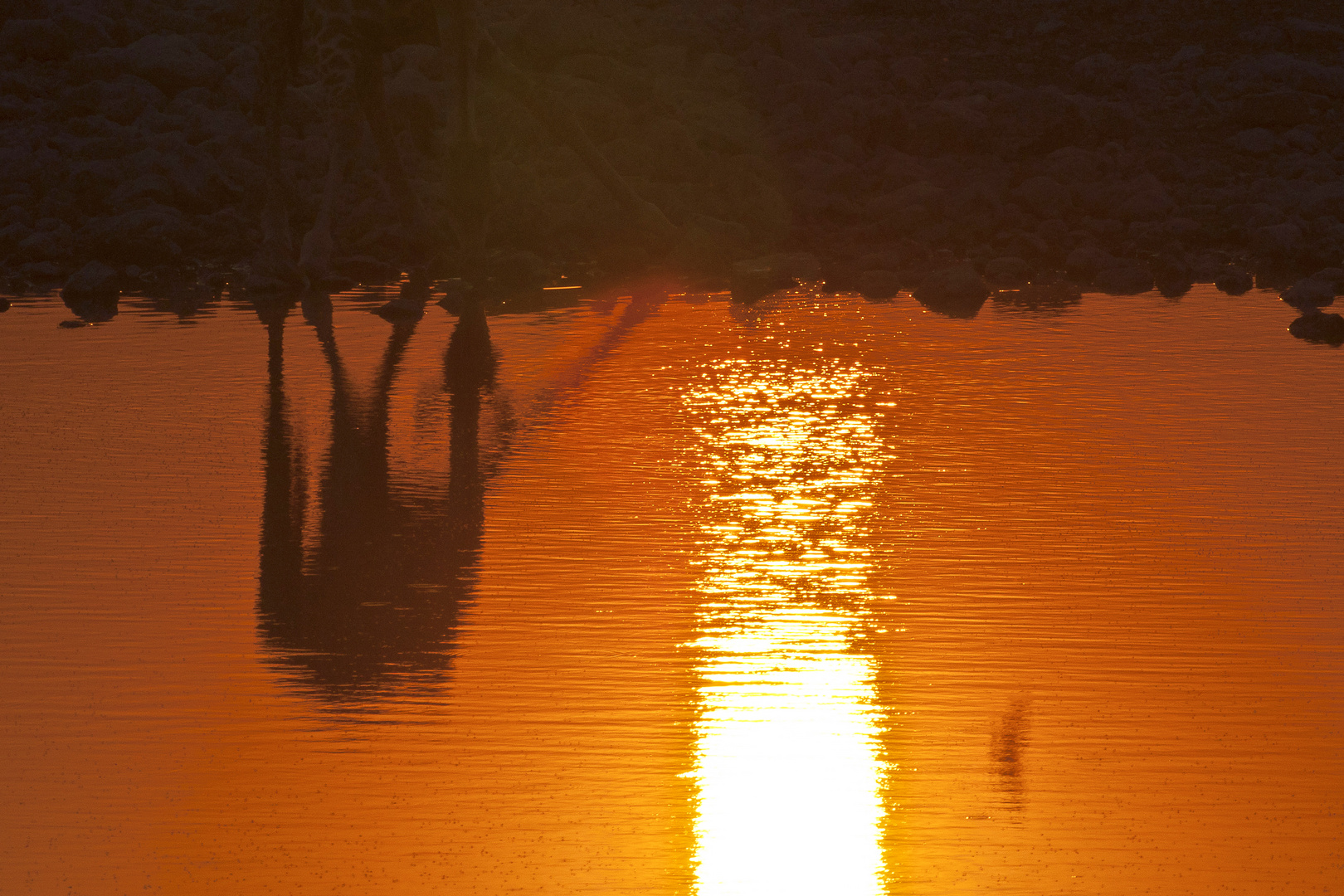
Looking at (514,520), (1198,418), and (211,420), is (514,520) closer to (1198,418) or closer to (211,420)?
(211,420)

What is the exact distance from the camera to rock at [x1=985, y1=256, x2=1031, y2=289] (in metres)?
14.6

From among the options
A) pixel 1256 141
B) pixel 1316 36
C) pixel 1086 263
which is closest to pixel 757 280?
pixel 1086 263

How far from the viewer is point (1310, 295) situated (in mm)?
12875

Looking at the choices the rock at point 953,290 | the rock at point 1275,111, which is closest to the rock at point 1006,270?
the rock at point 953,290

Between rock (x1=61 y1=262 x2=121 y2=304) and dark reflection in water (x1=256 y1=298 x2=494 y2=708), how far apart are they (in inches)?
203

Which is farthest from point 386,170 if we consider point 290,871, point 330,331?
point 290,871

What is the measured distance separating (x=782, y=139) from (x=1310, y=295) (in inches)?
294

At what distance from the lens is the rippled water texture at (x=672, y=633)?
354 cm

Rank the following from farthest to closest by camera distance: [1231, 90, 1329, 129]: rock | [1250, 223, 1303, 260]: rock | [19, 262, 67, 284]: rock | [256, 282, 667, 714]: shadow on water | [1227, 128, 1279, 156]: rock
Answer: [1231, 90, 1329, 129]: rock
[1227, 128, 1279, 156]: rock
[1250, 223, 1303, 260]: rock
[19, 262, 67, 284]: rock
[256, 282, 667, 714]: shadow on water

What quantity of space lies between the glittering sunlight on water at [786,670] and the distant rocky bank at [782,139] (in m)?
6.92

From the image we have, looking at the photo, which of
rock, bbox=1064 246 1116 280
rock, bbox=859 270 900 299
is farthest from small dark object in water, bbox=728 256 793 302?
rock, bbox=1064 246 1116 280

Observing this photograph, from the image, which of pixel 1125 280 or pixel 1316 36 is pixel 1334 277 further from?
pixel 1316 36

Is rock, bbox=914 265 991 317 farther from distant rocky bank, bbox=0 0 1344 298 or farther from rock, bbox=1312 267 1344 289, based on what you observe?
rock, bbox=1312 267 1344 289

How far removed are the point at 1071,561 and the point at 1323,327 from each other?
604cm
